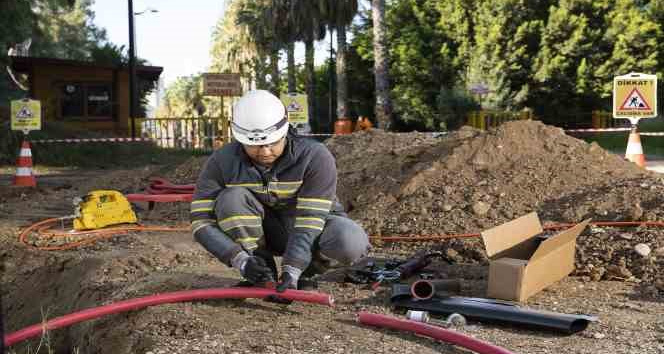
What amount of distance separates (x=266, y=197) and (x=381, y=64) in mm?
20078

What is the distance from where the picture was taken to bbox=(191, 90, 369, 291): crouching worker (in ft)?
12.8

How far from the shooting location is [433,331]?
3.50 meters

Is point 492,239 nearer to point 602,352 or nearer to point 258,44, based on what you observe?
point 602,352

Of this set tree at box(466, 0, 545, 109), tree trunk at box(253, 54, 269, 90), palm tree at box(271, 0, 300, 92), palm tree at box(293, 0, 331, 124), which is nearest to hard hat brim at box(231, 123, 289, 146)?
tree at box(466, 0, 545, 109)

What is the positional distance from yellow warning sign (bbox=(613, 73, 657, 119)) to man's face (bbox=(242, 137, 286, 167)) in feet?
24.0

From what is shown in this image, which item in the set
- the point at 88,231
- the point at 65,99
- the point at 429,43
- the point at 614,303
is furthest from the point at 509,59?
the point at 614,303

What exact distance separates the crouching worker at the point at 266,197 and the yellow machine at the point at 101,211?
3.90 metres

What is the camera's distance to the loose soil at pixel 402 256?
366cm

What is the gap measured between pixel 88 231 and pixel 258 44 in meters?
34.1

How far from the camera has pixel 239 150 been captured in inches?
161

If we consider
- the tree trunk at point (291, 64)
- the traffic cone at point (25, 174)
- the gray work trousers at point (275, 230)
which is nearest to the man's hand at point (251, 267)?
the gray work trousers at point (275, 230)

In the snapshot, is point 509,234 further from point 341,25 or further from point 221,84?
point 341,25

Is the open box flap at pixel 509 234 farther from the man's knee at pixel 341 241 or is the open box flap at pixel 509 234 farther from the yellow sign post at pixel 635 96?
the yellow sign post at pixel 635 96

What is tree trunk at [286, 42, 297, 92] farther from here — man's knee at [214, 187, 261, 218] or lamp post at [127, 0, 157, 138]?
man's knee at [214, 187, 261, 218]
